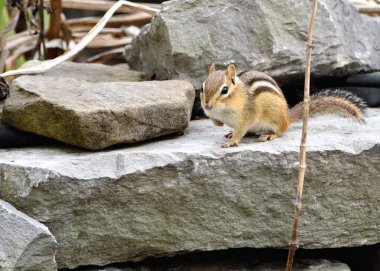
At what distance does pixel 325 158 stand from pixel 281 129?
404 millimetres

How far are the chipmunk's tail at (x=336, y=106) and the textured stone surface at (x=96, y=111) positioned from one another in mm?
714

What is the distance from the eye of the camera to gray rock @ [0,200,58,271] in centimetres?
340

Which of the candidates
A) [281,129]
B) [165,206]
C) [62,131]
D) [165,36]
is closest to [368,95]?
[281,129]

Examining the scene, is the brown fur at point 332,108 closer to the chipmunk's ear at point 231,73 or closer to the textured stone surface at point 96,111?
the chipmunk's ear at point 231,73

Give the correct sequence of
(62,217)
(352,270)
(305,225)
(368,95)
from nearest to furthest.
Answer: (62,217), (305,225), (352,270), (368,95)

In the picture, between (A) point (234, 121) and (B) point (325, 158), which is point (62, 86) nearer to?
(A) point (234, 121)

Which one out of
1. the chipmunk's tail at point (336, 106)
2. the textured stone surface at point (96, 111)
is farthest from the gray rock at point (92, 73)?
the chipmunk's tail at point (336, 106)

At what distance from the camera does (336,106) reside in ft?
14.3

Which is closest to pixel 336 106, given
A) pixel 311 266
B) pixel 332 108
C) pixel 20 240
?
pixel 332 108

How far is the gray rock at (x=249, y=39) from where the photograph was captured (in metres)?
4.67

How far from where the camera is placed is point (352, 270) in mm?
4590

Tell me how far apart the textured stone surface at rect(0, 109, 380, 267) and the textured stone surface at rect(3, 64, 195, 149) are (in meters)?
0.09

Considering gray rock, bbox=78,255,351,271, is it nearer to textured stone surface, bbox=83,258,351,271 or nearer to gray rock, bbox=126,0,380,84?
textured stone surface, bbox=83,258,351,271

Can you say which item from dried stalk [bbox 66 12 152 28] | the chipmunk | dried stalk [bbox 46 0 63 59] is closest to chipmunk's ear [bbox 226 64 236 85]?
the chipmunk
